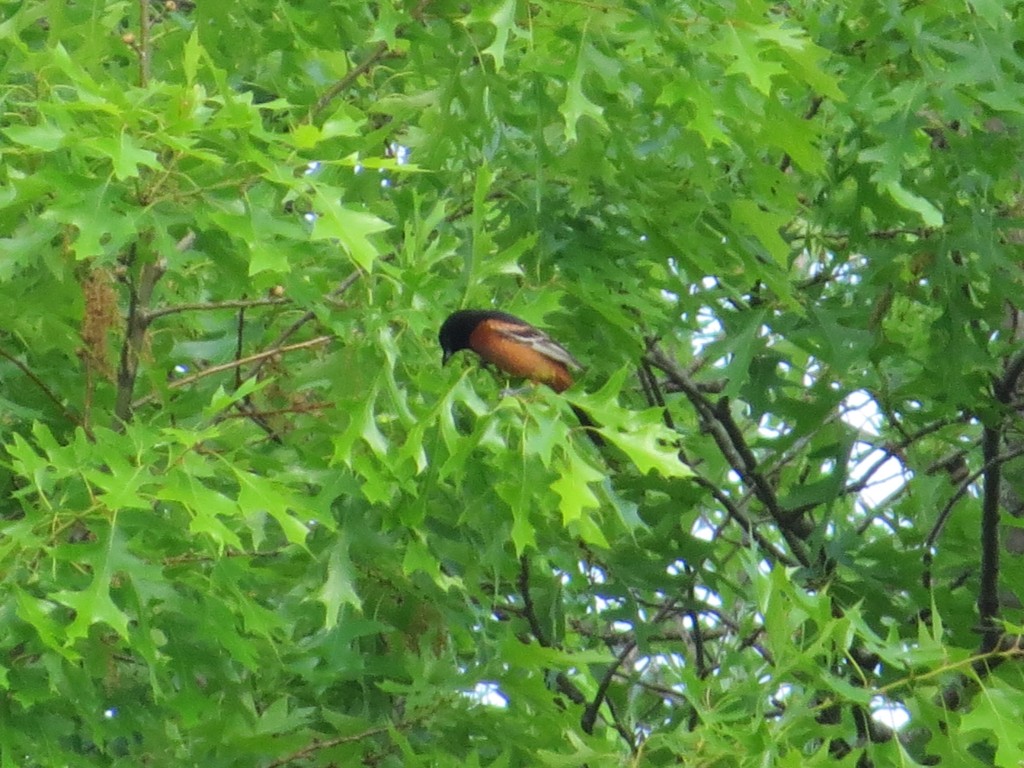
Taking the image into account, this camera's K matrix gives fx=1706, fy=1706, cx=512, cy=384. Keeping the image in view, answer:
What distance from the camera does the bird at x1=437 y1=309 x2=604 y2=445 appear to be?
4.67 meters

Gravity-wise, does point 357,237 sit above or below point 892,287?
above

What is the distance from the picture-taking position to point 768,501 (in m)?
5.39

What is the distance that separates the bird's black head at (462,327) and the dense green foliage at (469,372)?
0.11m

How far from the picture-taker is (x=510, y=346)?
4.98 m

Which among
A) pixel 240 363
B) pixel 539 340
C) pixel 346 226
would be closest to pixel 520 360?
pixel 539 340

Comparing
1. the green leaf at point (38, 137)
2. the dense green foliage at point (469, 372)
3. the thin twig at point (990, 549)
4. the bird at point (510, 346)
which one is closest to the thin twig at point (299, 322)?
the dense green foliage at point (469, 372)

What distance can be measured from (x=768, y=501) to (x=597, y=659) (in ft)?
5.07

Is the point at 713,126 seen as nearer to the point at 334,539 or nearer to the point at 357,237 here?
the point at 357,237

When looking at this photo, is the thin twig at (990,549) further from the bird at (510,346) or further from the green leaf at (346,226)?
the green leaf at (346,226)

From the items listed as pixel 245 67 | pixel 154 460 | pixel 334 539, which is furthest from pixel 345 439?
pixel 245 67

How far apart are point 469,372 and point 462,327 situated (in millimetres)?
998

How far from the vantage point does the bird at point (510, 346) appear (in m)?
4.67

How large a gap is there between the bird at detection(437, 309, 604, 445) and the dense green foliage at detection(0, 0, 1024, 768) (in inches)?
3.9

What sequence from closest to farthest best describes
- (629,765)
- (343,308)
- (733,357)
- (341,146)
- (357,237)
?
(357,237) → (629,765) → (343,308) → (341,146) → (733,357)
